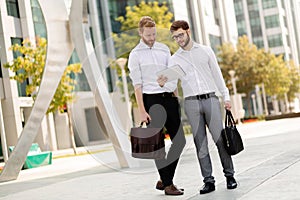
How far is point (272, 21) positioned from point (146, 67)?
231 feet

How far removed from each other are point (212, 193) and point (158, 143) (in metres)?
0.71

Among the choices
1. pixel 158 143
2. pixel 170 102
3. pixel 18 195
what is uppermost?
pixel 170 102

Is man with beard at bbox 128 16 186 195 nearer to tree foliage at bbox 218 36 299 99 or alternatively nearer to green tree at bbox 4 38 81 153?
green tree at bbox 4 38 81 153

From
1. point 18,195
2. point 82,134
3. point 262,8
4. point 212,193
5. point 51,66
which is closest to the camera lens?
point 212,193

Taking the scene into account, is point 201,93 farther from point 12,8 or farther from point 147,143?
point 12,8

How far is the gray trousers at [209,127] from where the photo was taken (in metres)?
5.77

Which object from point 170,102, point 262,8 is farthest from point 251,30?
point 170,102

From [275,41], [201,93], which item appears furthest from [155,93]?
[275,41]

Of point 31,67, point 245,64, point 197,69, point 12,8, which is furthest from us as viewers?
point 245,64

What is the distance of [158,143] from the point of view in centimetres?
562

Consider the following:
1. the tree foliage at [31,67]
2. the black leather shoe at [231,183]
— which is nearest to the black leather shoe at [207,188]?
the black leather shoe at [231,183]

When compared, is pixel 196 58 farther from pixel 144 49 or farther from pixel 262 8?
pixel 262 8

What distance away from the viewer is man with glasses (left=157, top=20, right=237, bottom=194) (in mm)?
5762

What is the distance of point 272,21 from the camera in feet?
242
